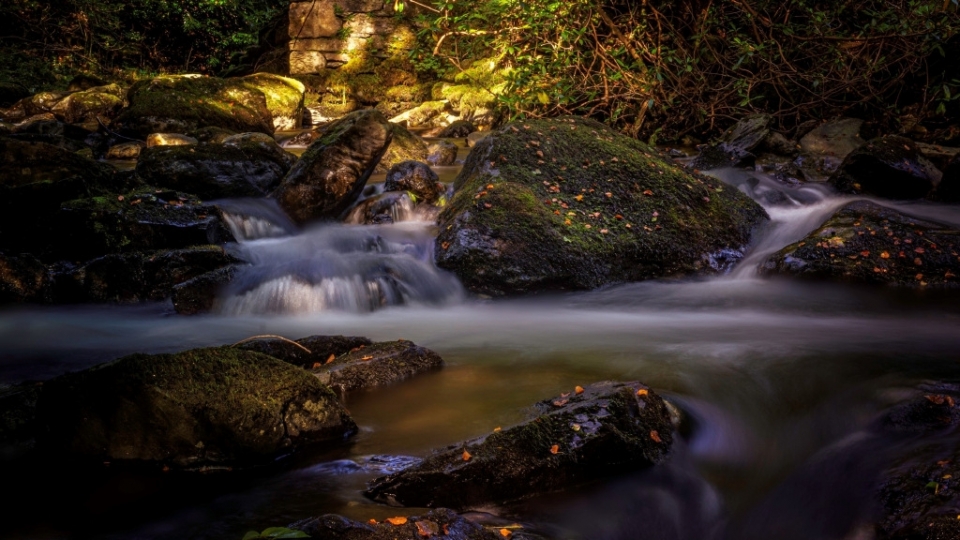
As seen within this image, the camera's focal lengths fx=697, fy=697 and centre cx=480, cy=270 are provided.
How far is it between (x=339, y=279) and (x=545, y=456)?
3.97 meters

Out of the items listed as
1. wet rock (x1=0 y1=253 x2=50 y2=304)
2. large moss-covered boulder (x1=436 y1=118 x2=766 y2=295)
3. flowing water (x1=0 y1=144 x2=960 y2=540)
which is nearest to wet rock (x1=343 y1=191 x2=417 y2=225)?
flowing water (x1=0 y1=144 x2=960 y2=540)

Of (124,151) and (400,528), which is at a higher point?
(124,151)

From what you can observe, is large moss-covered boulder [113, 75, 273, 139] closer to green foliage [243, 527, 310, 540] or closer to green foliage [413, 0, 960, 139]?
green foliage [413, 0, 960, 139]

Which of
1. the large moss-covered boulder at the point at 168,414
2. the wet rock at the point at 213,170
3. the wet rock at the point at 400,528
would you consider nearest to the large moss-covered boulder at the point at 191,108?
the wet rock at the point at 213,170

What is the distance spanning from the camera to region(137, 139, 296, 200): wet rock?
26.9 feet

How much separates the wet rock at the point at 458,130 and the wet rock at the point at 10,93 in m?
9.61

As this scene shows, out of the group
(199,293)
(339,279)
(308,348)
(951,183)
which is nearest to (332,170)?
(339,279)

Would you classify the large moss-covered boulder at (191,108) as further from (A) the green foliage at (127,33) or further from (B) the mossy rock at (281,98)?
(A) the green foliage at (127,33)

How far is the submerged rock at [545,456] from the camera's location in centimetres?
282

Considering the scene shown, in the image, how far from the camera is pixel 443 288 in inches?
255

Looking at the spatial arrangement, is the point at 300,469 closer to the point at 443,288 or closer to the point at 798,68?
the point at 443,288

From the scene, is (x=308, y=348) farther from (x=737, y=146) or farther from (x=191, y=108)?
(x=191, y=108)

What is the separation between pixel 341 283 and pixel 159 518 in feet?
12.3

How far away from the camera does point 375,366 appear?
13.8ft
